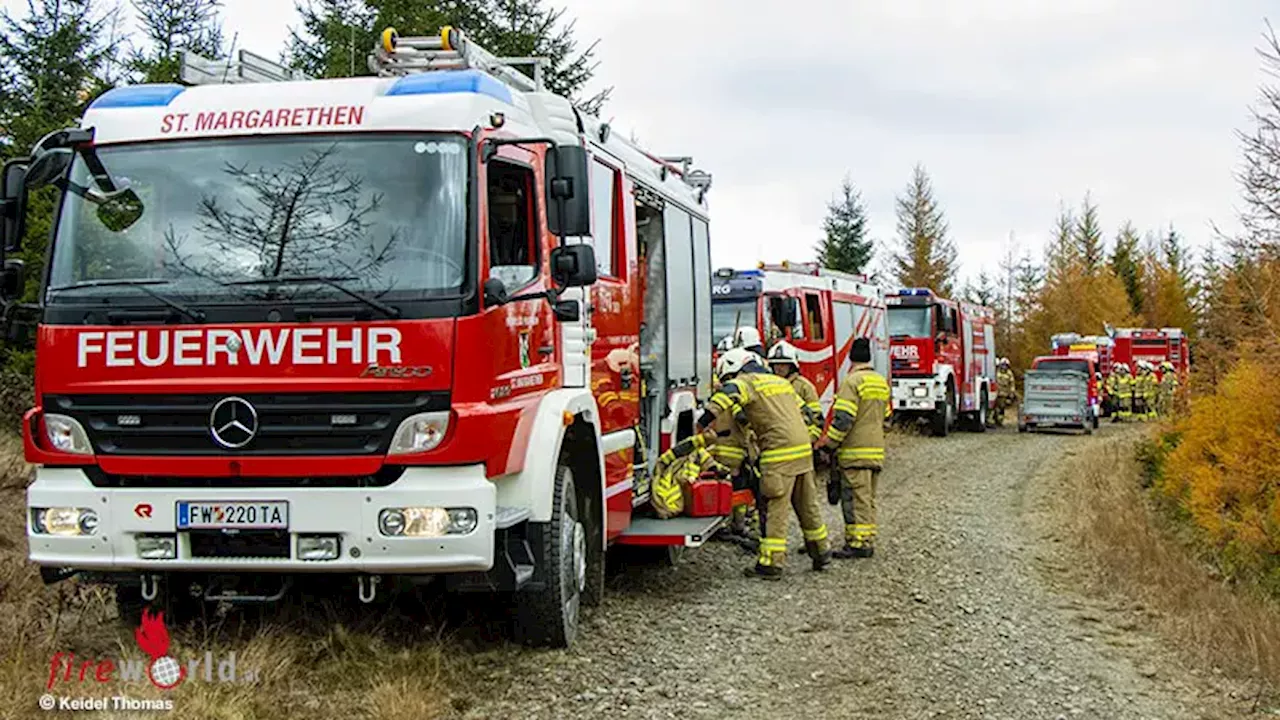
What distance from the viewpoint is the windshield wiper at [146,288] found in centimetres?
531

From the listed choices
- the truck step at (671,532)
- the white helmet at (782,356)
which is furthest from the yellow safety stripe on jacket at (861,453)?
the truck step at (671,532)

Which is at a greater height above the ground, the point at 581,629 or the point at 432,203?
the point at 432,203

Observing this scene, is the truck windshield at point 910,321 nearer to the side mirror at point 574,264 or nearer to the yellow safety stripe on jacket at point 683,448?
the yellow safety stripe on jacket at point 683,448

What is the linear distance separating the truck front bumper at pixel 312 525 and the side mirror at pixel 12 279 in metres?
0.98

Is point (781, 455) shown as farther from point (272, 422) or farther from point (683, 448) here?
point (272, 422)

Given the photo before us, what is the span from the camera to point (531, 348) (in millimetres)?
6020

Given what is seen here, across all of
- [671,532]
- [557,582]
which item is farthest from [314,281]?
[671,532]

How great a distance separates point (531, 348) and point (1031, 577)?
4.95m

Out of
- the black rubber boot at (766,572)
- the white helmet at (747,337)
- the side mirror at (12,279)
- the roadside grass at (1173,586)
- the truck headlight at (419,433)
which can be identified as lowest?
the roadside grass at (1173,586)

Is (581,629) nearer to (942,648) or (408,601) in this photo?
(408,601)

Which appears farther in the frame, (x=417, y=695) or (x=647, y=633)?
(x=647, y=633)

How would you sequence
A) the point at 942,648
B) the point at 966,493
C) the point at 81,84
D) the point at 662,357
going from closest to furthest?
the point at 942,648
the point at 662,357
the point at 966,493
the point at 81,84

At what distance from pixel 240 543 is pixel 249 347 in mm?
842

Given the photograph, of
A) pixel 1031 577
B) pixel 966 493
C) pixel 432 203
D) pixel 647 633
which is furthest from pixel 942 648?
pixel 966 493
